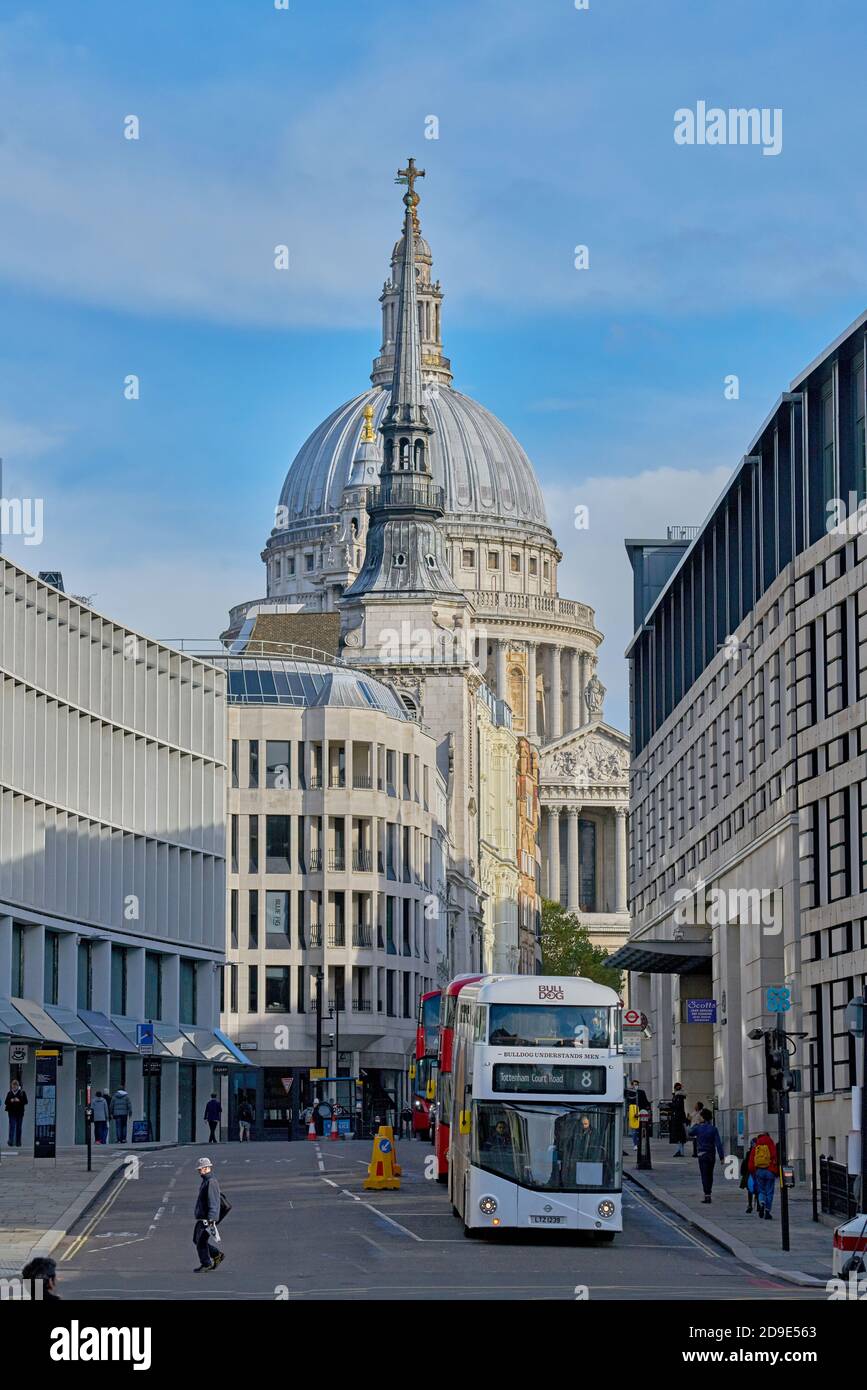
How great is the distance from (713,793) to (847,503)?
21934 mm

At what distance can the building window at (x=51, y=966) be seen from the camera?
268 feet

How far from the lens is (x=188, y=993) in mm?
97500

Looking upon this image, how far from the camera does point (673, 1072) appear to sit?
85.8 meters

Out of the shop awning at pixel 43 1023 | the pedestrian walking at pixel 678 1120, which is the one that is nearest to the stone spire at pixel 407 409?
the shop awning at pixel 43 1023

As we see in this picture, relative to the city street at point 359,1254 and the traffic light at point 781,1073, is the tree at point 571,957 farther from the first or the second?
the traffic light at point 781,1073

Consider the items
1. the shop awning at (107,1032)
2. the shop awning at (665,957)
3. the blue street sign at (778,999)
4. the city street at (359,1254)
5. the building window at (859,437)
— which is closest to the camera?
the city street at (359,1254)

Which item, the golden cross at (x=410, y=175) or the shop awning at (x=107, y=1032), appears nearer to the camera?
the shop awning at (x=107, y=1032)

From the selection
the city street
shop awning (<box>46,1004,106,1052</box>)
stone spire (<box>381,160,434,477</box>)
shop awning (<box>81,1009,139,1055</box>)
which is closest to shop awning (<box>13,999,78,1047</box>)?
shop awning (<box>46,1004,106,1052</box>)

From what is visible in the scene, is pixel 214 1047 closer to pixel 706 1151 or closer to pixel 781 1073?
pixel 706 1151

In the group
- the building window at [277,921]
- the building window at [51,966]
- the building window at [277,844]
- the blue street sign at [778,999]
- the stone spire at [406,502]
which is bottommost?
the blue street sign at [778,999]

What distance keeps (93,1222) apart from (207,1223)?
10.2 meters

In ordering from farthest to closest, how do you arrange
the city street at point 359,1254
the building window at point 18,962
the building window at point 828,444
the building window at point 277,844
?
the building window at point 277,844, the building window at point 18,962, the building window at point 828,444, the city street at point 359,1254

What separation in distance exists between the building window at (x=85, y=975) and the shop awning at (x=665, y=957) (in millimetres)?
18896

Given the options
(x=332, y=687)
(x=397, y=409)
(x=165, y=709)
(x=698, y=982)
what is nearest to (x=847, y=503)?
(x=698, y=982)
